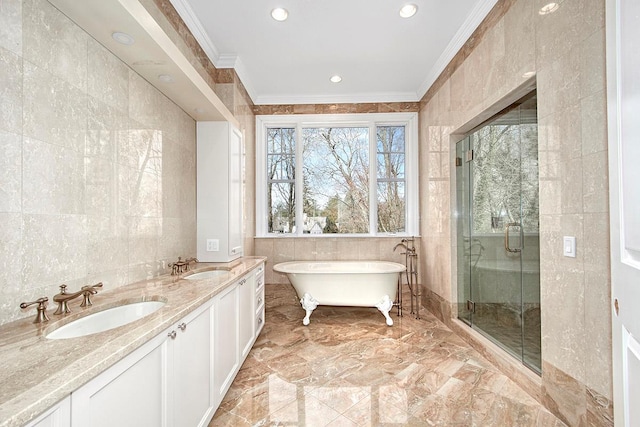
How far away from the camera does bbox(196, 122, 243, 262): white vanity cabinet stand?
282cm

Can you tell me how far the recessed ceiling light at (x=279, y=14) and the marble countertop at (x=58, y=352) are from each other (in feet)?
7.53

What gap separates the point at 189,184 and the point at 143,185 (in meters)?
0.70

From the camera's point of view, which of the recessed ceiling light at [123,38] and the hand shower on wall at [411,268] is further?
the hand shower on wall at [411,268]

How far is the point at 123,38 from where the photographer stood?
1.55 metres

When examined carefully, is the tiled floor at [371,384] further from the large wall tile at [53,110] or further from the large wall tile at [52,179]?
the large wall tile at [53,110]

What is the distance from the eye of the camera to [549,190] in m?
1.81

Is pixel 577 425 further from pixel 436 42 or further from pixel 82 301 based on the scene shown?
pixel 436 42

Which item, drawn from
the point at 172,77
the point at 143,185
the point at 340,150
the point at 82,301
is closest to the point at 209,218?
the point at 143,185

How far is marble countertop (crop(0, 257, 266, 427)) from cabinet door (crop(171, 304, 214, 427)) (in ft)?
0.36

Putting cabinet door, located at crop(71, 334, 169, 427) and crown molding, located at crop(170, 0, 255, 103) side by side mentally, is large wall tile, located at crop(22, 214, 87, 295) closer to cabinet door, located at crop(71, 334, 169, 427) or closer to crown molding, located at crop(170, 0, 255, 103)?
cabinet door, located at crop(71, 334, 169, 427)

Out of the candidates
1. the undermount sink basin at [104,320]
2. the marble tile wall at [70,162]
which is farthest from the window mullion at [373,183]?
the undermount sink basin at [104,320]

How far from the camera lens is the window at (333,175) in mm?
4277

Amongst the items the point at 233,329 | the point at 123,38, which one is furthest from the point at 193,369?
the point at 123,38

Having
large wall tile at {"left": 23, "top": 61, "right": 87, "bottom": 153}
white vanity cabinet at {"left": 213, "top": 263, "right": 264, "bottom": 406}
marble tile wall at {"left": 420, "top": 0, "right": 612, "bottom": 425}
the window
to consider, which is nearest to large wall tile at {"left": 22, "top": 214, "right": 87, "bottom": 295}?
large wall tile at {"left": 23, "top": 61, "right": 87, "bottom": 153}
